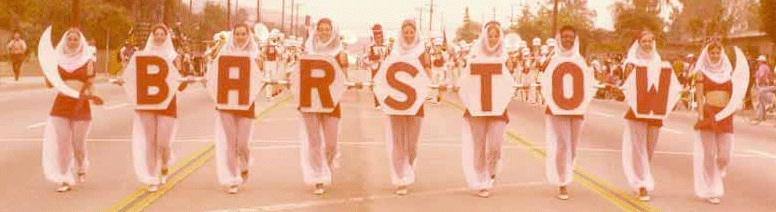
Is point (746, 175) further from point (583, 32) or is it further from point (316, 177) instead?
point (583, 32)

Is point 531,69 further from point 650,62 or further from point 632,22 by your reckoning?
point 632,22

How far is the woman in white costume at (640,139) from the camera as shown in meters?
11.8

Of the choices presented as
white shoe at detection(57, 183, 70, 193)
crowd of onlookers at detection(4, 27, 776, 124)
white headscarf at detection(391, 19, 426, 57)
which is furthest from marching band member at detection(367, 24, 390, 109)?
white shoe at detection(57, 183, 70, 193)

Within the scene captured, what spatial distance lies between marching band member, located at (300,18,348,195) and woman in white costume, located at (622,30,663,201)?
10.1ft

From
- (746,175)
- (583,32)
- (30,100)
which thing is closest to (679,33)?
→ (583,32)

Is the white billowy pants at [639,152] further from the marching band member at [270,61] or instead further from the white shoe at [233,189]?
the marching band member at [270,61]

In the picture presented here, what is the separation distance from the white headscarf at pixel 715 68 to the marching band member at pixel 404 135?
289 cm

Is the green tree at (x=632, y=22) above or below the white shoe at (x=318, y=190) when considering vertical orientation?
above

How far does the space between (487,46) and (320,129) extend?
199 centimetres

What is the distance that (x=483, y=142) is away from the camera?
12.0 meters

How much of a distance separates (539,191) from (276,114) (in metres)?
14.8

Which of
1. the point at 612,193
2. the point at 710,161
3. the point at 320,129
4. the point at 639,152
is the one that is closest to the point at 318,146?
the point at 320,129

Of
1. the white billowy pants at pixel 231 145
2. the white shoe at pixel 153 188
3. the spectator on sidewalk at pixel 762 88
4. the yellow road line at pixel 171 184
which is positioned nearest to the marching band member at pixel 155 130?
the white shoe at pixel 153 188

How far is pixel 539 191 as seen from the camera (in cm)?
1235
